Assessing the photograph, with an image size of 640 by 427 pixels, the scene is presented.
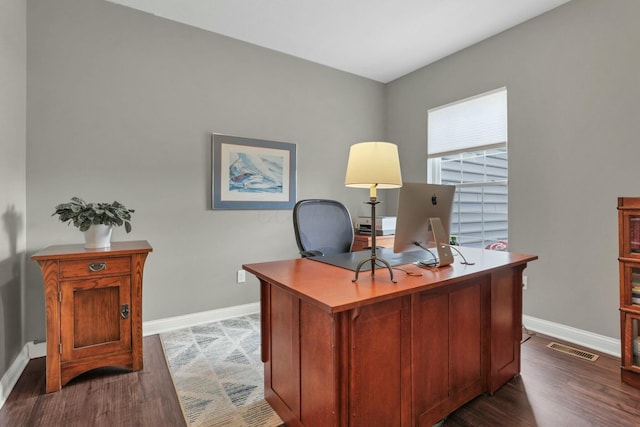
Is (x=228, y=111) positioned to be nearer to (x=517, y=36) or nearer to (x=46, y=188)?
(x=46, y=188)

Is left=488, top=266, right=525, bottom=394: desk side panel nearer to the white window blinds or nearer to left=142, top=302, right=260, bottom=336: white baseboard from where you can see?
the white window blinds

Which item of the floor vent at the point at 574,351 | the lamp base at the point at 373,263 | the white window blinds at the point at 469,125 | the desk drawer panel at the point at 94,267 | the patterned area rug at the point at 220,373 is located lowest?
the patterned area rug at the point at 220,373

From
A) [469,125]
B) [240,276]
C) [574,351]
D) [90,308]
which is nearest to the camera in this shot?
[90,308]

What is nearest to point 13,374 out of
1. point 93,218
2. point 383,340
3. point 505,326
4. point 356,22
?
point 93,218

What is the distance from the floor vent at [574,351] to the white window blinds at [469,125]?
1792 millimetres

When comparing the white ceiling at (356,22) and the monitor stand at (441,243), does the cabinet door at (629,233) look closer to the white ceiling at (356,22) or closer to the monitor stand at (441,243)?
the monitor stand at (441,243)

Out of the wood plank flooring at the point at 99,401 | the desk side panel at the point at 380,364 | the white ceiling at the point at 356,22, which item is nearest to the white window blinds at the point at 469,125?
the white ceiling at the point at 356,22

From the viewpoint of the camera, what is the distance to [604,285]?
246 centimetres

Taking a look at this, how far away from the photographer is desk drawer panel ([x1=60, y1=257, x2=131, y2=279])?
1.97 m

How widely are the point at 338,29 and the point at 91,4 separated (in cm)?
203

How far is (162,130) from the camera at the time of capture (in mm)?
2857

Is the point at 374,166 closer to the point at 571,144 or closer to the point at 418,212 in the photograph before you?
the point at 418,212

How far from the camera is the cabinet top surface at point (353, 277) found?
4.00ft

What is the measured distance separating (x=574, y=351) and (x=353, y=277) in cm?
212
